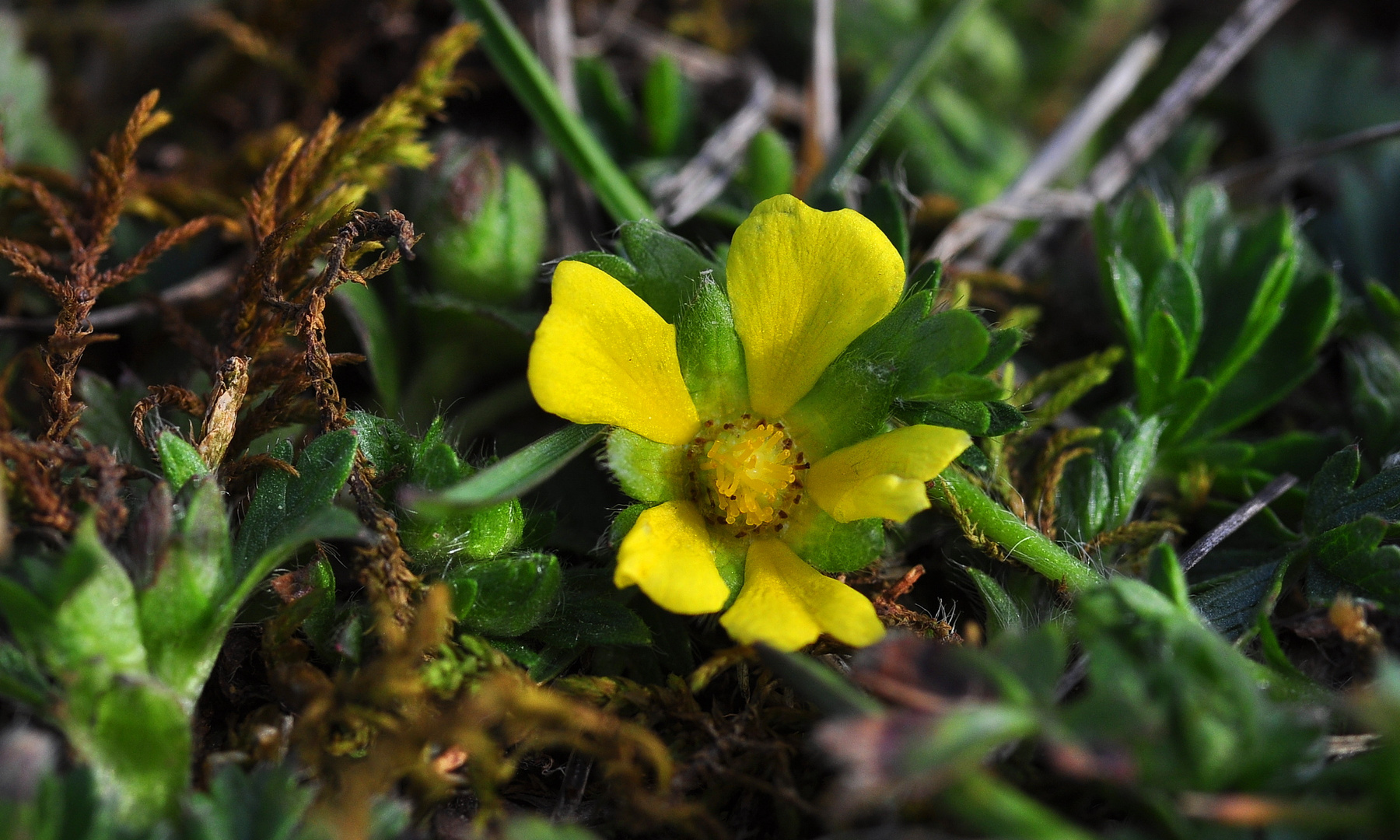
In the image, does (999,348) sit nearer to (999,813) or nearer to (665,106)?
(999,813)

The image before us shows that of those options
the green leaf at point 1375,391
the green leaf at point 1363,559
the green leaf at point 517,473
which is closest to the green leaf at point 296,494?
the green leaf at point 517,473

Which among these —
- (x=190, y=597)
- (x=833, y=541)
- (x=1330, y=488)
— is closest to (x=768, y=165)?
(x=833, y=541)

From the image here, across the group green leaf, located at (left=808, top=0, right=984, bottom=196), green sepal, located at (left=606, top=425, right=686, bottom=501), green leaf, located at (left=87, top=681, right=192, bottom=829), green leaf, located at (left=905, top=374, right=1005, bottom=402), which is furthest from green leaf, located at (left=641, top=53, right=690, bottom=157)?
green leaf, located at (left=87, top=681, right=192, bottom=829)

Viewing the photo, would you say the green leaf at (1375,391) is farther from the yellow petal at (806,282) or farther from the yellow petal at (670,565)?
the yellow petal at (670,565)

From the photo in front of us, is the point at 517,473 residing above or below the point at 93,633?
above

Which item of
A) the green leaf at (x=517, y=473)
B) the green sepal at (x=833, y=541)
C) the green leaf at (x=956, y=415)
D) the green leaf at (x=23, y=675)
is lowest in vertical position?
the green leaf at (x=23, y=675)

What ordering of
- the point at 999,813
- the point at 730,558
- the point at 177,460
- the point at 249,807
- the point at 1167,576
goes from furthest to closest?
Answer: 1. the point at 730,558
2. the point at 177,460
3. the point at 1167,576
4. the point at 249,807
5. the point at 999,813

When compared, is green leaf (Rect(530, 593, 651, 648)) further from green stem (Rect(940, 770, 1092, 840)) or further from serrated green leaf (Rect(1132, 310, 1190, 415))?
serrated green leaf (Rect(1132, 310, 1190, 415))
